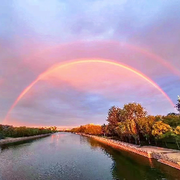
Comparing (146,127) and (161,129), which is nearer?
(161,129)

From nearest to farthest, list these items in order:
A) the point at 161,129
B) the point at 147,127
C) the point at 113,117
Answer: the point at 161,129, the point at 147,127, the point at 113,117

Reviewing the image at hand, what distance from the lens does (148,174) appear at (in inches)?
1113

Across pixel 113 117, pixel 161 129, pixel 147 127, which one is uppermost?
pixel 113 117

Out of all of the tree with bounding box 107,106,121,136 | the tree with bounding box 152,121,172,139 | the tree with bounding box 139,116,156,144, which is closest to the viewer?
the tree with bounding box 152,121,172,139

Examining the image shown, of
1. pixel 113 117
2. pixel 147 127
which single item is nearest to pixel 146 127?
pixel 147 127

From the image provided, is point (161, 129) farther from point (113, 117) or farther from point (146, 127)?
point (113, 117)

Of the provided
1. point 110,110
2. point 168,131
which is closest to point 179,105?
point 168,131

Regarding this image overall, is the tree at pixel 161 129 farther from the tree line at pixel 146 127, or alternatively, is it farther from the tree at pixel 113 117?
the tree at pixel 113 117

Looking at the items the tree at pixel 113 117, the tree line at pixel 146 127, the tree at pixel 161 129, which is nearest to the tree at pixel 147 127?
the tree line at pixel 146 127

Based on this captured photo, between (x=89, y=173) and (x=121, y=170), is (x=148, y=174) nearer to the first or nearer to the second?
(x=121, y=170)

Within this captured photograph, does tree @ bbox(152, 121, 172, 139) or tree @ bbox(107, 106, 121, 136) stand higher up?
tree @ bbox(107, 106, 121, 136)

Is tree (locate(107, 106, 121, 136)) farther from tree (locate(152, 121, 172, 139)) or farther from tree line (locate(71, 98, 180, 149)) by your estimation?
tree (locate(152, 121, 172, 139))

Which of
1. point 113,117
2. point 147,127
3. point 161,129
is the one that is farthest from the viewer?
point 113,117

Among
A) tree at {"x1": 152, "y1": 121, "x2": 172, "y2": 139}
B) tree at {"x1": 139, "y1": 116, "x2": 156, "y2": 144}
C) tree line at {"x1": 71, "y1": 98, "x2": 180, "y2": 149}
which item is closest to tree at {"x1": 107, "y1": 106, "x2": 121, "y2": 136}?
tree line at {"x1": 71, "y1": 98, "x2": 180, "y2": 149}
